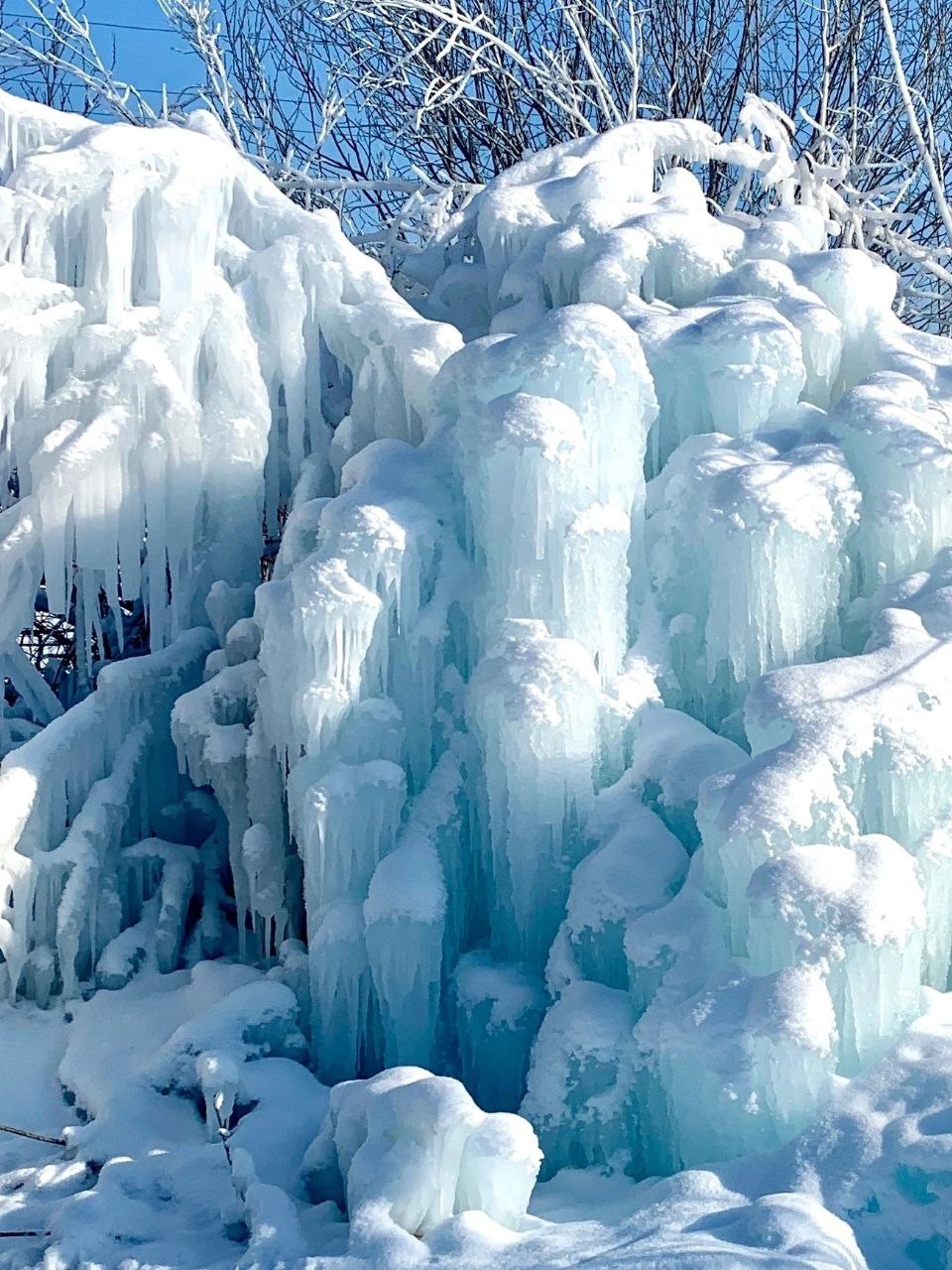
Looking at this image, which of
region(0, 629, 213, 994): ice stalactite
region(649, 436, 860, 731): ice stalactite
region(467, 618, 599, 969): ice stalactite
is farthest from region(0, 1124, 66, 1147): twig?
region(649, 436, 860, 731): ice stalactite

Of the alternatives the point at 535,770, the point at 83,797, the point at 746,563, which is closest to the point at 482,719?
the point at 535,770

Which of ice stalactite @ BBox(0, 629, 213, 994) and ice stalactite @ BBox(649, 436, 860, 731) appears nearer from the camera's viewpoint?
ice stalactite @ BBox(649, 436, 860, 731)

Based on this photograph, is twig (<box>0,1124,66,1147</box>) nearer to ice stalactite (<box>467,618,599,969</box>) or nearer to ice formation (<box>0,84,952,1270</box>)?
ice formation (<box>0,84,952,1270</box>)

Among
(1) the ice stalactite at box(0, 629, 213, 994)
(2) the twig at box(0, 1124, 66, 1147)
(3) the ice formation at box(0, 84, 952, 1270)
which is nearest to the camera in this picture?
(3) the ice formation at box(0, 84, 952, 1270)

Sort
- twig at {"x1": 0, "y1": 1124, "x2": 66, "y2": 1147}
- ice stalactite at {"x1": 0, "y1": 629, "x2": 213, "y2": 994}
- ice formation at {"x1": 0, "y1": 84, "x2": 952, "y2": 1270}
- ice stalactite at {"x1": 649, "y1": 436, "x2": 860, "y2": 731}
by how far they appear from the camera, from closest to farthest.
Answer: ice formation at {"x1": 0, "y1": 84, "x2": 952, "y2": 1270}, twig at {"x1": 0, "y1": 1124, "x2": 66, "y2": 1147}, ice stalactite at {"x1": 649, "y1": 436, "x2": 860, "y2": 731}, ice stalactite at {"x1": 0, "y1": 629, "x2": 213, "y2": 994}

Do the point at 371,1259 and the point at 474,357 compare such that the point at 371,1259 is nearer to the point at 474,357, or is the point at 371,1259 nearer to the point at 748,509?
the point at 748,509

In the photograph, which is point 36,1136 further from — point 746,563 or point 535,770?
point 746,563

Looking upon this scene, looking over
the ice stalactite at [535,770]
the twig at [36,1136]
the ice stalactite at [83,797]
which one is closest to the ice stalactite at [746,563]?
the ice stalactite at [535,770]

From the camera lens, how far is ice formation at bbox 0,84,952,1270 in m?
4.07

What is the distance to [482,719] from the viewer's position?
5031mm

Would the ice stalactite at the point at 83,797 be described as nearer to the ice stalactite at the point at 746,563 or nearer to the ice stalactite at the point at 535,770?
the ice stalactite at the point at 535,770

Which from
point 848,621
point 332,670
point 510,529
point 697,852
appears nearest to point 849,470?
point 848,621

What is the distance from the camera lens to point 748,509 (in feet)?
16.9

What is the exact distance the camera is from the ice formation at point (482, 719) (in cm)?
407
